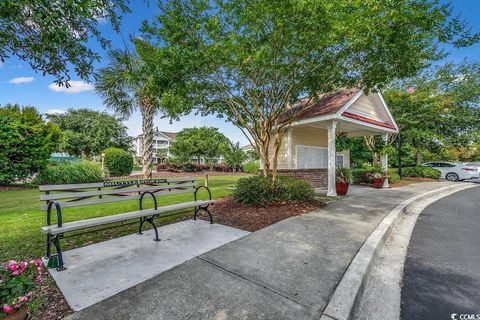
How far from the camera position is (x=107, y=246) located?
3812 mm

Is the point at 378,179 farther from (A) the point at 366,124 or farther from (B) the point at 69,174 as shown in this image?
(B) the point at 69,174

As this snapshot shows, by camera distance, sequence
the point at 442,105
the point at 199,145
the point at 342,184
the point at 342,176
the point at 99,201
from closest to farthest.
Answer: the point at 99,201 < the point at 342,184 < the point at 342,176 < the point at 442,105 < the point at 199,145

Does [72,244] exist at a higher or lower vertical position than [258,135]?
lower

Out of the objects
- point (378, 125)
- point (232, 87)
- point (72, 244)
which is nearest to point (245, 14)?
point (232, 87)

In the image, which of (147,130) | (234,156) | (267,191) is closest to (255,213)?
(267,191)

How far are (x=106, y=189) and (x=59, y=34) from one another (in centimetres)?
307

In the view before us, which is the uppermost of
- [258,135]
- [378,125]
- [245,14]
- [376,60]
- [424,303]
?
[245,14]

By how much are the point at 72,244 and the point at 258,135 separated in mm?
6066

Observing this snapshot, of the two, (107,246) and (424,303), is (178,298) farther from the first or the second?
(424,303)

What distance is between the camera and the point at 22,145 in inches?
440

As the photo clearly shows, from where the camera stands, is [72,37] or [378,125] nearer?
[72,37]

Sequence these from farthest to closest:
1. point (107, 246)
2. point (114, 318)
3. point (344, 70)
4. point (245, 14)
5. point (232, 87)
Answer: point (232, 87), point (344, 70), point (245, 14), point (107, 246), point (114, 318)

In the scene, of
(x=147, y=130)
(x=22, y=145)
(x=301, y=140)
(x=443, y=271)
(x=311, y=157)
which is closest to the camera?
(x=443, y=271)

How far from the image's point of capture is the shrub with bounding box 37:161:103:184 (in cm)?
1177
